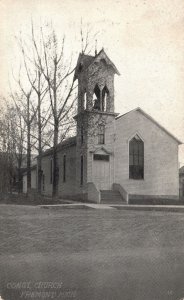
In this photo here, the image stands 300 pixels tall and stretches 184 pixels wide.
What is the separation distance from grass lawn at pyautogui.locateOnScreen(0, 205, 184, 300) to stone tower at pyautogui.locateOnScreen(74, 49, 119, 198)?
14.6 m

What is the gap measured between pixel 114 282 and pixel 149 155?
23.3 meters

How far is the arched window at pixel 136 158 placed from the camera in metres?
28.1

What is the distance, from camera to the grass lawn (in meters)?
5.28

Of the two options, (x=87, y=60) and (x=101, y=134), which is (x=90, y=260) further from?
(x=101, y=134)

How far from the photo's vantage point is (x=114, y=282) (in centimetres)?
570

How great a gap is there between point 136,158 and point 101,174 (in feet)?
10.7

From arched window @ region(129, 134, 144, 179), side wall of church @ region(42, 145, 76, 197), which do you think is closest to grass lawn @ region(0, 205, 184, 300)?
arched window @ region(129, 134, 144, 179)

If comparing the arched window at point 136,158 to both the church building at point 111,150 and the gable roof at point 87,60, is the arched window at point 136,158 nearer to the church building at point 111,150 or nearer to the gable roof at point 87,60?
the church building at point 111,150

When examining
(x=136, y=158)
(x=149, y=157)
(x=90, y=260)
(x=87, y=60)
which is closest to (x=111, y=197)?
(x=136, y=158)

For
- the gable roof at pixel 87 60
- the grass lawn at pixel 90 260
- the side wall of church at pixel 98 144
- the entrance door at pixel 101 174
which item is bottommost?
the grass lawn at pixel 90 260

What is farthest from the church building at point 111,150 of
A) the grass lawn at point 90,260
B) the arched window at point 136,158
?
the grass lawn at point 90,260

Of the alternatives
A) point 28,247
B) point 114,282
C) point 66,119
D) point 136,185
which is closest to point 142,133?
point 136,185

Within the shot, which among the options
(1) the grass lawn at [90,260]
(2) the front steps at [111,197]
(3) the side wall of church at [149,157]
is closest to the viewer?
(1) the grass lawn at [90,260]

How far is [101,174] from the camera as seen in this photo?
26469 mm
